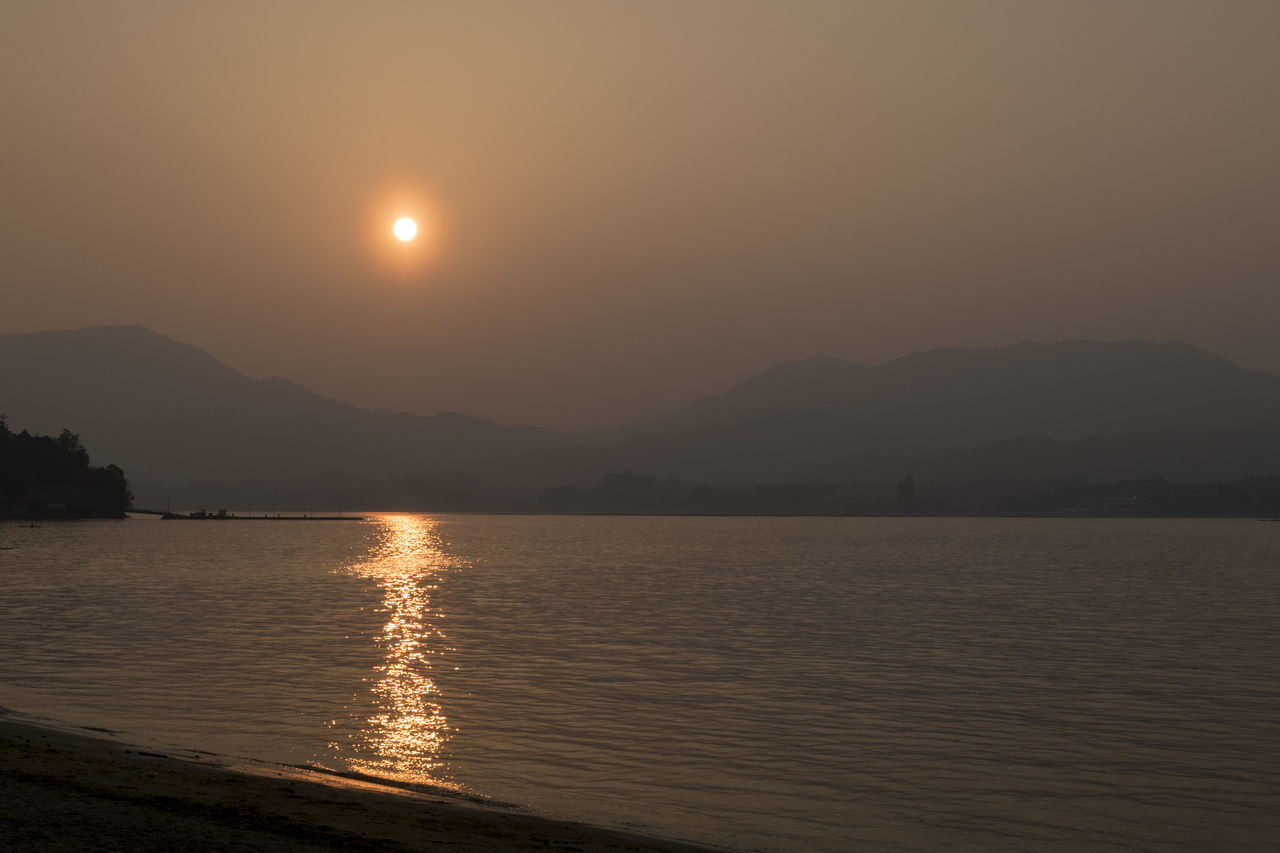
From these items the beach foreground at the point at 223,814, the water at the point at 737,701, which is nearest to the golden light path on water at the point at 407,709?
the water at the point at 737,701

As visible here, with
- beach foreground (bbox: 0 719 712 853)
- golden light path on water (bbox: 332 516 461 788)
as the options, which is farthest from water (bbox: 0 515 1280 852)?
beach foreground (bbox: 0 719 712 853)

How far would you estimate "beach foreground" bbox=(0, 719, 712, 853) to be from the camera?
17.0 m

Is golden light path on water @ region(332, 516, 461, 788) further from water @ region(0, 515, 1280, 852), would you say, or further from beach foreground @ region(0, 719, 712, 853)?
beach foreground @ region(0, 719, 712, 853)

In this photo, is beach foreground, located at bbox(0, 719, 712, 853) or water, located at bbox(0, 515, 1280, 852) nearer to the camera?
beach foreground, located at bbox(0, 719, 712, 853)

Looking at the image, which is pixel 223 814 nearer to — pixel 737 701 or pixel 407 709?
pixel 407 709

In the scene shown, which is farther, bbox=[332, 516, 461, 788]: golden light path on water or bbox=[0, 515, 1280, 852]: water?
bbox=[332, 516, 461, 788]: golden light path on water

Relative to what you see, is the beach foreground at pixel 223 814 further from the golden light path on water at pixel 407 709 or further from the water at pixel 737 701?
the golden light path on water at pixel 407 709

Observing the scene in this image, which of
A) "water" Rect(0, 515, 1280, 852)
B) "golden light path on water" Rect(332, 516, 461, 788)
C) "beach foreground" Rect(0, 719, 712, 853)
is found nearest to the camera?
"beach foreground" Rect(0, 719, 712, 853)

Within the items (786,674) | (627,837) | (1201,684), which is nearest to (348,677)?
(786,674)

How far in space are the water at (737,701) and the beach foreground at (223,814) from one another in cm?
229

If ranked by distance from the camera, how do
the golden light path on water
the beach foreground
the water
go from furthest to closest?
the golden light path on water, the water, the beach foreground

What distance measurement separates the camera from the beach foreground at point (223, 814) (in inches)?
667

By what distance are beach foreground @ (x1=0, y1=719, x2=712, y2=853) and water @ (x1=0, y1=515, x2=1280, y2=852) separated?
2.29 m

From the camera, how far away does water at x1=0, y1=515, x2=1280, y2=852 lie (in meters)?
23.7
